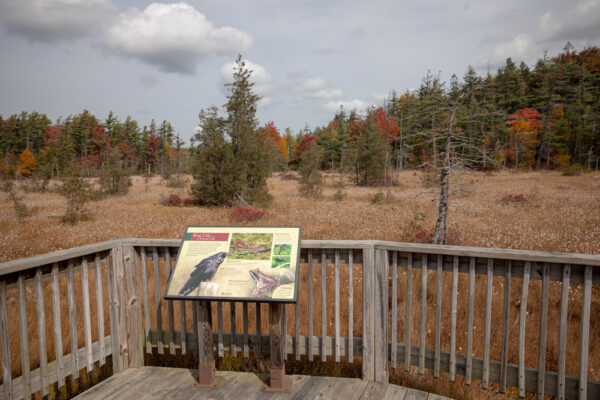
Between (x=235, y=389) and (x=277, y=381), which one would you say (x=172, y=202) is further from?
(x=277, y=381)

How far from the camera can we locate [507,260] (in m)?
2.70

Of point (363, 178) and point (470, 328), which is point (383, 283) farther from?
point (363, 178)

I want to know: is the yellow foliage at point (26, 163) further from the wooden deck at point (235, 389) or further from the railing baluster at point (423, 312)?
the railing baluster at point (423, 312)

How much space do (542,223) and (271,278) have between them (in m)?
13.0

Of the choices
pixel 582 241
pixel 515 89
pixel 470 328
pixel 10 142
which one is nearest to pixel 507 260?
pixel 470 328

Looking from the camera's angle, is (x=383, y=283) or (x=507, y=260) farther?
(x=383, y=283)

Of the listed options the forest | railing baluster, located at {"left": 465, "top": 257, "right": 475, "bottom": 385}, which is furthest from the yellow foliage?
railing baluster, located at {"left": 465, "top": 257, "right": 475, "bottom": 385}

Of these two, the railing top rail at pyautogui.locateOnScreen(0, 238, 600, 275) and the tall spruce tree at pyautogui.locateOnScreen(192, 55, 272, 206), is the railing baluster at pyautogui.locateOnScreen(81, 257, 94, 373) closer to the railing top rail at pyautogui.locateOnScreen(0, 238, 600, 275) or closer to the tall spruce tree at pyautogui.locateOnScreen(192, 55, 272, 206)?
the railing top rail at pyautogui.locateOnScreen(0, 238, 600, 275)

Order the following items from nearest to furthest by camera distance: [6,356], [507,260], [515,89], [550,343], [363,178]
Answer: [6,356] < [507,260] < [550,343] < [363,178] < [515,89]

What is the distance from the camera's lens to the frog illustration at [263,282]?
8.93ft

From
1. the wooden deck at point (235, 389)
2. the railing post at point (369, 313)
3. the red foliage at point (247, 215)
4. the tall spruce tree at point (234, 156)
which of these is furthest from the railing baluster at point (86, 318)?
the tall spruce tree at point (234, 156)

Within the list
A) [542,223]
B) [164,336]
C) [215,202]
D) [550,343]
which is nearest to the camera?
[164,336]

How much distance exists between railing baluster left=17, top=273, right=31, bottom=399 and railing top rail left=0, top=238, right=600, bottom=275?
5.6 inches

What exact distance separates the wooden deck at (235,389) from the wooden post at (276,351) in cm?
6
